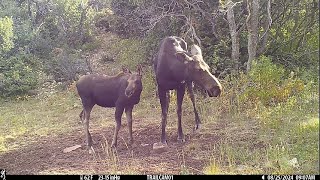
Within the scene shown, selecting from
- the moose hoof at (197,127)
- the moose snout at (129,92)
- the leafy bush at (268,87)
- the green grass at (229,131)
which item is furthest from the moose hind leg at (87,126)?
the leafy bush at (268,87)

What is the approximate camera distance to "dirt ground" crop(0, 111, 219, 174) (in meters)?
5.98

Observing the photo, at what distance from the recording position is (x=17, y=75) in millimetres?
14469

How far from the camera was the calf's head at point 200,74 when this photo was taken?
6367mm

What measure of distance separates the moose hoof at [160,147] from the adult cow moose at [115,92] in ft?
1.70

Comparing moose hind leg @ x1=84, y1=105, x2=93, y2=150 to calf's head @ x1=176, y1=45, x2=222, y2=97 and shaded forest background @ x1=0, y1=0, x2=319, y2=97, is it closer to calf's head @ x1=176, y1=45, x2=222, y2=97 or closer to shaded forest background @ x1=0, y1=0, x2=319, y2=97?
calf's head @ x1=176, y1=45, x2=222, y2=97

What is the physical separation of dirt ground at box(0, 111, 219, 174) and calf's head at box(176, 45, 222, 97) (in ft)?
3.20

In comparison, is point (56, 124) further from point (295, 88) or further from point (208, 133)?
point (295, 88)

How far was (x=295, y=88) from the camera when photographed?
28.9 ft

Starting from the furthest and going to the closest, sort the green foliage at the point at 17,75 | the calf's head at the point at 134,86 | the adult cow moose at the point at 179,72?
the green foliage at the point at 17,75, the calf's head at the point at 134,86, the adult cow moose at the point at 179,72

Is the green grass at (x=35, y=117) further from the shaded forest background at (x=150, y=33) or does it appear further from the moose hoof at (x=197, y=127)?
the moose hoof at (x=197, y=127)

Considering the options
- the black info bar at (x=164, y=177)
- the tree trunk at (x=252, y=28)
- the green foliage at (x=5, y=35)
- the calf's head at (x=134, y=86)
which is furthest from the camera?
the green foliage at (x=5, y=35)

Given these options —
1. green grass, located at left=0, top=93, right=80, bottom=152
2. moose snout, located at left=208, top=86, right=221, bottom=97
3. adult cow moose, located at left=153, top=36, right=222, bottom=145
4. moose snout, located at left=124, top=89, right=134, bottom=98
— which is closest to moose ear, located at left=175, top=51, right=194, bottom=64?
adult cow moose, located at left=153, top=36, right=222, bottom=145

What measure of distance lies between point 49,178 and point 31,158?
157 cm

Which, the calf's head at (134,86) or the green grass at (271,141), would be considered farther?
the calf's head at (134,86)
